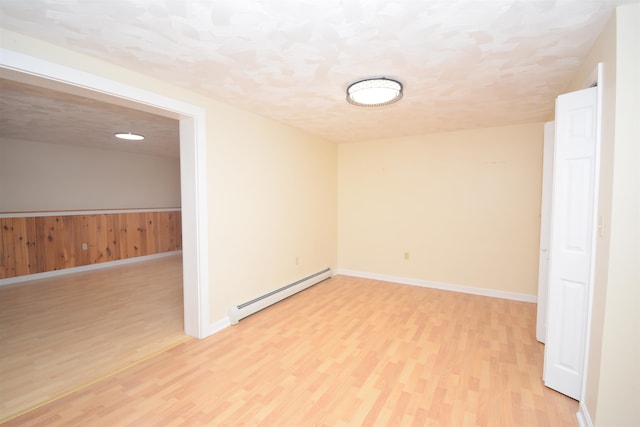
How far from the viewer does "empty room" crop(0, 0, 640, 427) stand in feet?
4.95

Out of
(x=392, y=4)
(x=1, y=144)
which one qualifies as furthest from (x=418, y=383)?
(x=1, y=144)

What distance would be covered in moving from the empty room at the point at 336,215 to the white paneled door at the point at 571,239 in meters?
0.01

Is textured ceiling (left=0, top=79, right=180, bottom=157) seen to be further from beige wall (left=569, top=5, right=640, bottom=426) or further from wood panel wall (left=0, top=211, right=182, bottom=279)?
beige wall (left=569, top=5, right=640, bottom=426)

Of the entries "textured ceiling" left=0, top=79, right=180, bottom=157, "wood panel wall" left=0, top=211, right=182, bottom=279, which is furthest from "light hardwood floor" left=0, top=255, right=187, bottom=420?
"textured ceiling" left=0, top=79, right=180, bottom=157

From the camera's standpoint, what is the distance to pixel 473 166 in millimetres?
3916

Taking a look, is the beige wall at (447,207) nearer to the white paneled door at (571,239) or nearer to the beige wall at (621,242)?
the white paneled door at (571,239)

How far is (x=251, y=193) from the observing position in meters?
3.25

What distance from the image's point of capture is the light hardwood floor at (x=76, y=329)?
2.06 meters

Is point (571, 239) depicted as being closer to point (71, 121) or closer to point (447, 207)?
Result: point (447, 207)

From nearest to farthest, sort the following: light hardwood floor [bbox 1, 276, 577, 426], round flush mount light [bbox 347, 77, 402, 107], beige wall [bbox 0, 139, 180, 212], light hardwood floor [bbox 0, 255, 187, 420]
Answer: light hardwood floor [bbox 1, 276, 577, 426], light hardwood floor [bbox 0, 255, 187, 420], round flush mount light [bbox 347, 77, 402, 107], beige wall [bbox 0, 139, 180, 212]

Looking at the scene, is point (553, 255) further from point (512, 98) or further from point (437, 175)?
point (437, 175)

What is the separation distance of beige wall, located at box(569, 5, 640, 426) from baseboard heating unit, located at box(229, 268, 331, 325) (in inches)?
110

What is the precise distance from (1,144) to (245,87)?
4849 mm

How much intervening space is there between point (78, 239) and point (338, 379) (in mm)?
5443
